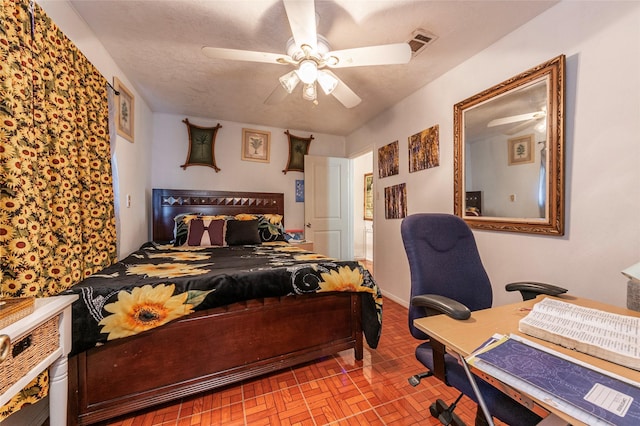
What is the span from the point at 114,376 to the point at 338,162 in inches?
144

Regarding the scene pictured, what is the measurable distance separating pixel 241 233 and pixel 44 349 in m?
1.96

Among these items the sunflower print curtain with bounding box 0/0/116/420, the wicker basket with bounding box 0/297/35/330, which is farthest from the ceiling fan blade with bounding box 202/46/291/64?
the wicker basket with bounding box 0/297/35/330

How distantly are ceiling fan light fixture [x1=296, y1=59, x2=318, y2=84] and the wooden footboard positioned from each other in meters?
1.50

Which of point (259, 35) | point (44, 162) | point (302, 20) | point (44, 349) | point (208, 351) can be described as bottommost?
point (208, 351)

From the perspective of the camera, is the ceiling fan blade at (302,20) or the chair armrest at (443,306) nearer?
the chair armrest at (443,306)

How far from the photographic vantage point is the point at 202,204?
11.5 ft

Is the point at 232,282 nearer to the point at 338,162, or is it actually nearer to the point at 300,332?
the point at 300,332

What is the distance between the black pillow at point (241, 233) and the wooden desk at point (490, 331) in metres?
2.35

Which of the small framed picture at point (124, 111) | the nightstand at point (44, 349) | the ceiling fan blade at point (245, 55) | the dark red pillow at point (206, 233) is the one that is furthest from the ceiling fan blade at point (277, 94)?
the nightstand at point (44, 349)

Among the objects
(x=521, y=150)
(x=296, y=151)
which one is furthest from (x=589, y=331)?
(x=296, y=151)

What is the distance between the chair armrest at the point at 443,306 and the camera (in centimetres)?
89

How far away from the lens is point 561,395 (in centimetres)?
53

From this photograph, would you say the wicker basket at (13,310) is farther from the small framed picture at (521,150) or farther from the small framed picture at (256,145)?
the small framed picture at (256,145)

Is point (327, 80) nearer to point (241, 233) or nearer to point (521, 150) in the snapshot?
point (521, 150)
